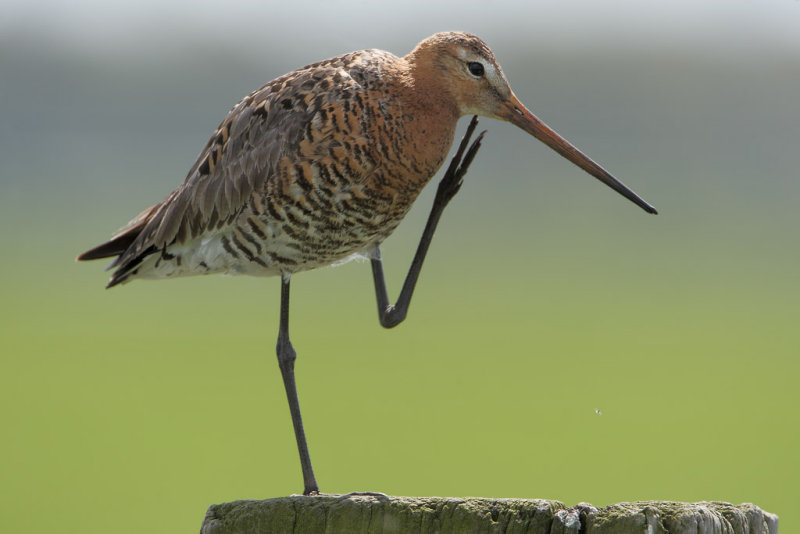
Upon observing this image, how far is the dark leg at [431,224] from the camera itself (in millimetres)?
5934

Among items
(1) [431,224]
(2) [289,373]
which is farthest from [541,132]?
(2) [289,373]

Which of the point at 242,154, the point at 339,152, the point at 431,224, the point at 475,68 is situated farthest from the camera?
the point at 431,224

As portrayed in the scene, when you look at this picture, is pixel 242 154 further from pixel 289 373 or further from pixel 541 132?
pixel 541 132

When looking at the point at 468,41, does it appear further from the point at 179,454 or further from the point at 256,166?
the point at 179,454

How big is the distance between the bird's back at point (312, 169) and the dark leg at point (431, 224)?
0.32 metres

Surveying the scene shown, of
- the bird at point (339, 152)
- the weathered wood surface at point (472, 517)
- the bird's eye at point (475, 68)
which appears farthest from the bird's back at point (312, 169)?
the weathered wood surface at point (472, 517)

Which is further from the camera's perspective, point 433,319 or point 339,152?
point 433,319

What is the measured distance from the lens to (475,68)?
5441mm

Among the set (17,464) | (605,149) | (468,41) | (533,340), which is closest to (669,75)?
(605,149)

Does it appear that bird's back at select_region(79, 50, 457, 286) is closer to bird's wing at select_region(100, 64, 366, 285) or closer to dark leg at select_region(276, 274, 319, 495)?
bird's wing at select_region(100, 64, 366, 285)

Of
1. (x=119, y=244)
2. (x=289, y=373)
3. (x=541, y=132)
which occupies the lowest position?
(x=289, y=373)

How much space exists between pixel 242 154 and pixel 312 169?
60cm

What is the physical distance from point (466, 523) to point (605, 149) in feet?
153

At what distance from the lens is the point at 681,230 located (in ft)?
140
